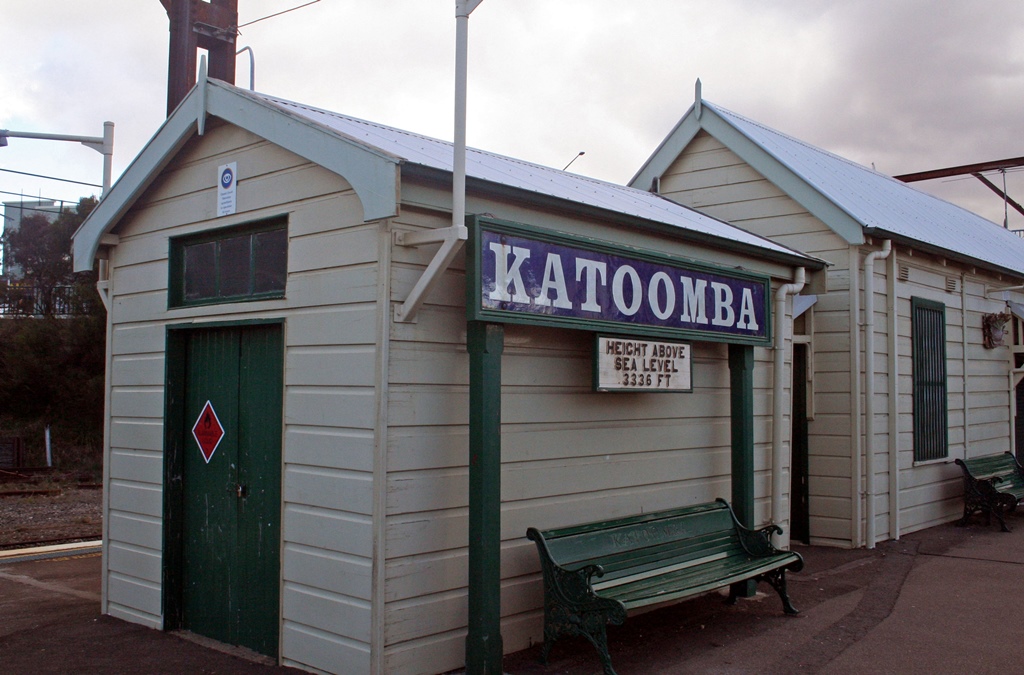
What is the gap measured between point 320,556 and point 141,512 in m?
2.13

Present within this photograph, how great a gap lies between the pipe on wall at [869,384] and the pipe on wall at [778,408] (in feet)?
5.70

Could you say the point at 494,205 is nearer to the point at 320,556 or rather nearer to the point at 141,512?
the point at 320,556

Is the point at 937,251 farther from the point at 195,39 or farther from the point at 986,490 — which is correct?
the point at 195,39

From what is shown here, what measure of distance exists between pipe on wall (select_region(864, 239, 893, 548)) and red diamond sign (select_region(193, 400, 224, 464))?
22.6ft

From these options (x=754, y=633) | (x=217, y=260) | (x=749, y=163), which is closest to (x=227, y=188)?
(x=217, y=260)

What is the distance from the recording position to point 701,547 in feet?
22.1

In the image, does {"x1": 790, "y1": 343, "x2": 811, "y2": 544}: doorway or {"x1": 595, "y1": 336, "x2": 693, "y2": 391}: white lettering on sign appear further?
{"x1": 790, "y1": 343, "x2": 811, "y2": 544}: doorway

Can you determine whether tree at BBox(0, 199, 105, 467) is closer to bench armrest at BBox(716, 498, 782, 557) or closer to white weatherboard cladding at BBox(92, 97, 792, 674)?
white weatherboard cladding at BBox(92, 97, 792, 674)

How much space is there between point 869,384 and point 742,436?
307 cm

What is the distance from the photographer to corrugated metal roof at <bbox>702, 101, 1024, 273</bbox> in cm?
1034

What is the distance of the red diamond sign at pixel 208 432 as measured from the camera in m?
6.26

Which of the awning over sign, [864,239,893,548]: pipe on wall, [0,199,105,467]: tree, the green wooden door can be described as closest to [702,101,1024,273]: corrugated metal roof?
[864,239,893,548]: pipe on wall

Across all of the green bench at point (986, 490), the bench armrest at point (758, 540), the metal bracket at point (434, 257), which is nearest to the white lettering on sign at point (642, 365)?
the bench armrest at point (758, 540)

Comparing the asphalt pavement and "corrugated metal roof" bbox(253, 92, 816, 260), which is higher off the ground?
"corrugated metal roof" bbox(253, 92, 816, 260)
